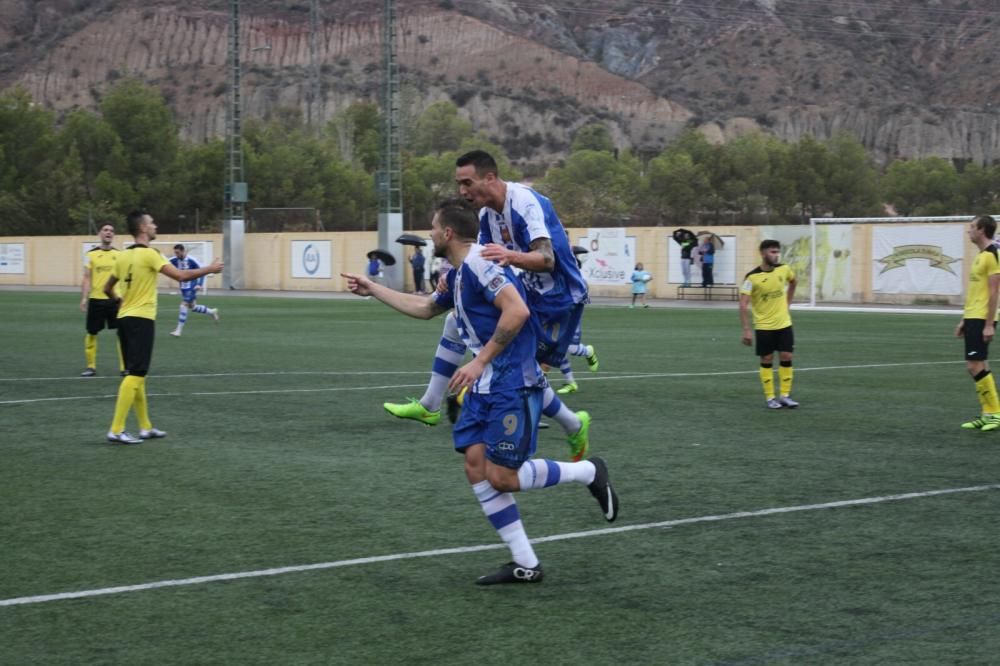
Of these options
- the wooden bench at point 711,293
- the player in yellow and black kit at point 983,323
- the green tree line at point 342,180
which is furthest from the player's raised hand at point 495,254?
the green tree line at point 342,180

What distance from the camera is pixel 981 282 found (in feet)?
42.7

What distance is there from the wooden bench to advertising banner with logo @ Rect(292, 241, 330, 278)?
1728cm

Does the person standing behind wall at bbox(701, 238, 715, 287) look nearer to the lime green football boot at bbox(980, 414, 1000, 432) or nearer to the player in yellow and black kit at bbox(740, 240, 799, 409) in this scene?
the player in yellow and black kit at bbox(740, 240, 799, 409)

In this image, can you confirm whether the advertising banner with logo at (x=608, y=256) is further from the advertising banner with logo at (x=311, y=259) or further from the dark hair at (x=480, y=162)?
the dark hair at (x=480, y=162)

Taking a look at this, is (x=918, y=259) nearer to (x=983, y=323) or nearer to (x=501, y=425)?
(x=983, y=323)

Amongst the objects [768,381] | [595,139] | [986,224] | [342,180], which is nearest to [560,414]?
[986,224]

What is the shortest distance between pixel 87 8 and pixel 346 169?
93.8 meters

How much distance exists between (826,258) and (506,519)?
3970 cm

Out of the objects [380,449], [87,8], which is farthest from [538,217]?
[87,8]

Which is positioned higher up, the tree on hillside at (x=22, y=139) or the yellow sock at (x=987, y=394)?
the tree on hillside at (x=22, y=139)

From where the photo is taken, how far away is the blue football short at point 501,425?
6855 millimetres

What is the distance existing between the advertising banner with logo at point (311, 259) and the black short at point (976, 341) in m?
48.4

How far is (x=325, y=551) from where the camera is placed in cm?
781

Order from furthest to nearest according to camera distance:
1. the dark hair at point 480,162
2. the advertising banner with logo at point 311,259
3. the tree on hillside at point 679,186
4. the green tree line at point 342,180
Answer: the tree on hillside at point 679,186, the green tree line at point 342,180, the advertising banner with logo at point 311,259, the dark hair at point 480,162
